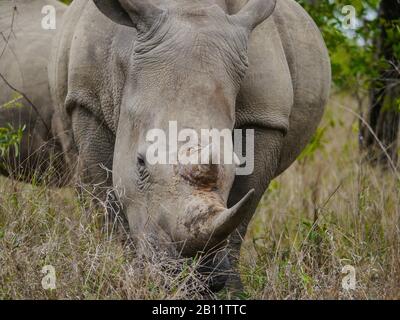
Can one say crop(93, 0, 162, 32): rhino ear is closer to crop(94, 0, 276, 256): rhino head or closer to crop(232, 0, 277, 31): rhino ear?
crop(94, 0, 276, 256): rhino head

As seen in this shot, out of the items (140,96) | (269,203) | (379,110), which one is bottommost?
(269,203)

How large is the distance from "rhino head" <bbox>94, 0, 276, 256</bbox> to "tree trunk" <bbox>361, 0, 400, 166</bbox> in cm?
278

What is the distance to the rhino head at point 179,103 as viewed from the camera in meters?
5.34

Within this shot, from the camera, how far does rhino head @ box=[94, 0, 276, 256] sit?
5340 mm

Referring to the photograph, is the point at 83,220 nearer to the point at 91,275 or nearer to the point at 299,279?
the point at 91,275

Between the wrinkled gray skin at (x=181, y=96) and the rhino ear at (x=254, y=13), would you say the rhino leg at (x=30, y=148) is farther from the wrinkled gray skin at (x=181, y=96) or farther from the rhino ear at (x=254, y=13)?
the rhino ear at (x=254, y=13)

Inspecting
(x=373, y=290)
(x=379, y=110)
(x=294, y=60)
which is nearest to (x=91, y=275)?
(x=373, y=290)

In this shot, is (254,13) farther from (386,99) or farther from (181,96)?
(386,99)

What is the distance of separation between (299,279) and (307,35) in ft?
6.07

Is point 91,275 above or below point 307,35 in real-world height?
below

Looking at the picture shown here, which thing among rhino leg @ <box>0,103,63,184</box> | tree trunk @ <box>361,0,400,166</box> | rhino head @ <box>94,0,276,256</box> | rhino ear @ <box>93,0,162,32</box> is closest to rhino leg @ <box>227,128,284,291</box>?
rhino head @ <box>94,0,276,256</box>

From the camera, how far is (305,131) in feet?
23.2

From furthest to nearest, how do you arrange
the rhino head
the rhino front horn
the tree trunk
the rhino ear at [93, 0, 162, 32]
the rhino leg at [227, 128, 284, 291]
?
the tree trunk < the rhino leg at [227, 128, 284, 291] < the rhino ear at [93, 0, 162, 32] < the rhino head < the rhino front horn

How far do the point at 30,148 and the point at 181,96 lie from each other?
86.9 inches
